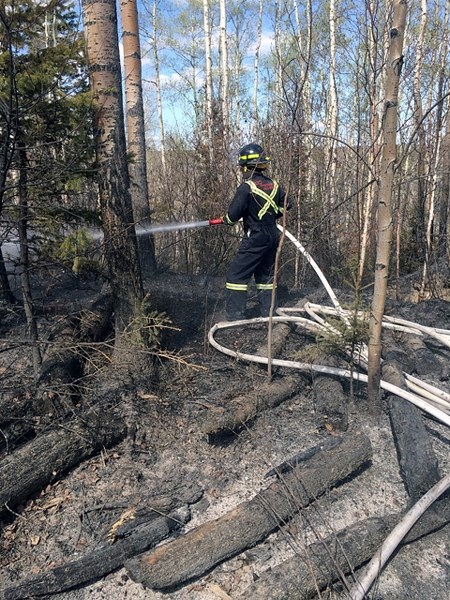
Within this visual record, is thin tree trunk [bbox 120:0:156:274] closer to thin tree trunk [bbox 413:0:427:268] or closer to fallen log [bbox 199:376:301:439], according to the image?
fallen log [bbox 199:376:301:439]

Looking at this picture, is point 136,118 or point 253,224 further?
point 136,118

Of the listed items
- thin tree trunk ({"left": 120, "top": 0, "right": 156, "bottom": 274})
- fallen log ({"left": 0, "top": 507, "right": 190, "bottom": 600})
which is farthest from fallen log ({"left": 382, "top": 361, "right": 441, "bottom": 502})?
thin tree trunk ({"left": 120, "top": 0, "right": 156, "bottom": 274})

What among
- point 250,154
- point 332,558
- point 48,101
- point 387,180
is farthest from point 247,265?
point 332,558

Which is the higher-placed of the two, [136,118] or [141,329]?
[136,118]

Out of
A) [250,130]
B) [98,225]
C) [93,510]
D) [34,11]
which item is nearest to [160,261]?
[250,130]

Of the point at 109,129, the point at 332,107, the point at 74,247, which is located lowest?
the point at 74,247

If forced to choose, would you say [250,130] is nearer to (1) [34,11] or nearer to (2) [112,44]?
(2) [112,44]

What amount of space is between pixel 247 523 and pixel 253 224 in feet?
11.9

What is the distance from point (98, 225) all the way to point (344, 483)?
3.09 m

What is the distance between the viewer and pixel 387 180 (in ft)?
10.2

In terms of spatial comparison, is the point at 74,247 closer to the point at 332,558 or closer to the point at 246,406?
the point at 246,406

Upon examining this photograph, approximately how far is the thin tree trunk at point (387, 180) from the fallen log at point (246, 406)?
2.67ft

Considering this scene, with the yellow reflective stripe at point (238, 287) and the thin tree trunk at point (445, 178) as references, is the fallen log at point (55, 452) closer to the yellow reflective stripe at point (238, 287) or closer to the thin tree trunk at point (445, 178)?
the yellow reflective stripe at point (238, 287)

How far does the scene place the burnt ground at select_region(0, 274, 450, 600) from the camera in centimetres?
249
